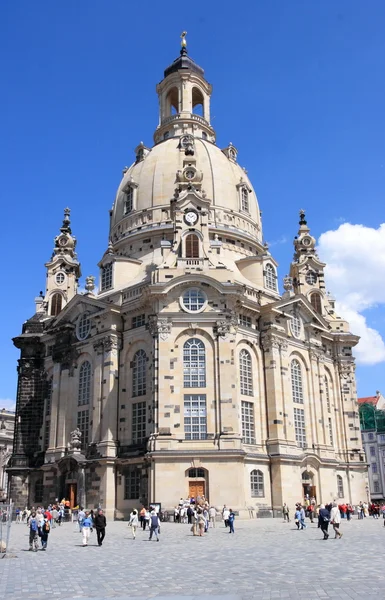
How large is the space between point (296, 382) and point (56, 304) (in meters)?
31.0

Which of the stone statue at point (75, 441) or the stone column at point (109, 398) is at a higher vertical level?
the stone column at point (109, 398)

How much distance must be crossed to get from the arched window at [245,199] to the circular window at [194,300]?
2073 cm

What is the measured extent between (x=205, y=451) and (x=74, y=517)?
12.3 meters

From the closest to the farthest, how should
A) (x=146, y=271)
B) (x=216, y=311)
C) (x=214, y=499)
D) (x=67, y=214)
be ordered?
(x=214, y=499), (x=216, y=311), (x=146, y=271), (x=67, y=214)

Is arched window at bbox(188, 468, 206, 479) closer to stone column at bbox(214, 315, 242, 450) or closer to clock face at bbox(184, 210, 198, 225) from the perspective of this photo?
stone column at bbox(214, 315, 242, 450)

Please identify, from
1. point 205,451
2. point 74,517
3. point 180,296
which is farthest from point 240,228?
point 74,517

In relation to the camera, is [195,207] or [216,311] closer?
[216,311]

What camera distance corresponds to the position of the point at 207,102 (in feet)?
262

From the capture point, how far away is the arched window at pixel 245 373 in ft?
170

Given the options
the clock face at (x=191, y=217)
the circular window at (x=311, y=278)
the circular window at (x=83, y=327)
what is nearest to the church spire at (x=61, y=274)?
the circular window at (x=83, y=327)

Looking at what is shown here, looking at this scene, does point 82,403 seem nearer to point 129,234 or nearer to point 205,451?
point 205,451

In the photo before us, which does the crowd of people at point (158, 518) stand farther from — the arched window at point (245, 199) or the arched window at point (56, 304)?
the arched window at point (245, 199)

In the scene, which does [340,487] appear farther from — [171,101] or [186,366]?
[171,101]

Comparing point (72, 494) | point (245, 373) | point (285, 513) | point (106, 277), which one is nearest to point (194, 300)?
point (245, 373)
